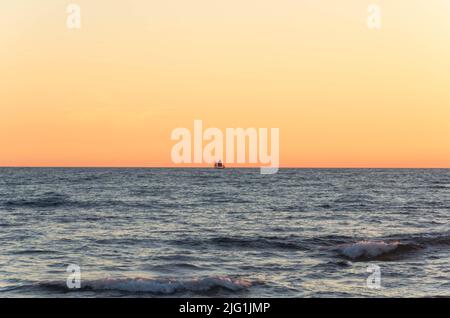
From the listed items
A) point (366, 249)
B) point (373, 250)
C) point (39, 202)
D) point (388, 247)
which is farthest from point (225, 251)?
point (39, 202)

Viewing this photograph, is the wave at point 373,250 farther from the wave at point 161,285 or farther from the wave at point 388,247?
the wave at point 161,285

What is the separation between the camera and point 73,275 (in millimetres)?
20219

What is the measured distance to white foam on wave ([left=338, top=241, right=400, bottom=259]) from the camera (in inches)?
987

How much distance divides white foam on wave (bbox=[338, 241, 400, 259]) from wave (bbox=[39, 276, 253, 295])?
7862mm

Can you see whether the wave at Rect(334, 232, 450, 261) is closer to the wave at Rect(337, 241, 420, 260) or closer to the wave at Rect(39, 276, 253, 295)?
the wave at Rect(337, 241, 420, 260)

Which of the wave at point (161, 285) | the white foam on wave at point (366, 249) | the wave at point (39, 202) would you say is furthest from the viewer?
the wave at point (39, 202)

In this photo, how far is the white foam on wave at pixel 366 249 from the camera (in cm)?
2508

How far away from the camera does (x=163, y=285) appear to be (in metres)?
18.6

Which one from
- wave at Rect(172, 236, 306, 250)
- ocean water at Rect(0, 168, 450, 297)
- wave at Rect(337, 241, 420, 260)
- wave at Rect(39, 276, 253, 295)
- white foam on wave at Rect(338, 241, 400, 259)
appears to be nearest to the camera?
wave at Rect(39, 276, 253, 295)

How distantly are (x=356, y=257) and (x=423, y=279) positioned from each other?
511cm

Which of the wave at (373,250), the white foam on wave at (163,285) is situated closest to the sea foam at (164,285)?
the white foam on wave at (163,285)

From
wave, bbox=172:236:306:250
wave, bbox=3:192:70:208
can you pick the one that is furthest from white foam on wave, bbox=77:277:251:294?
wave, bbox=3:192:70:208
